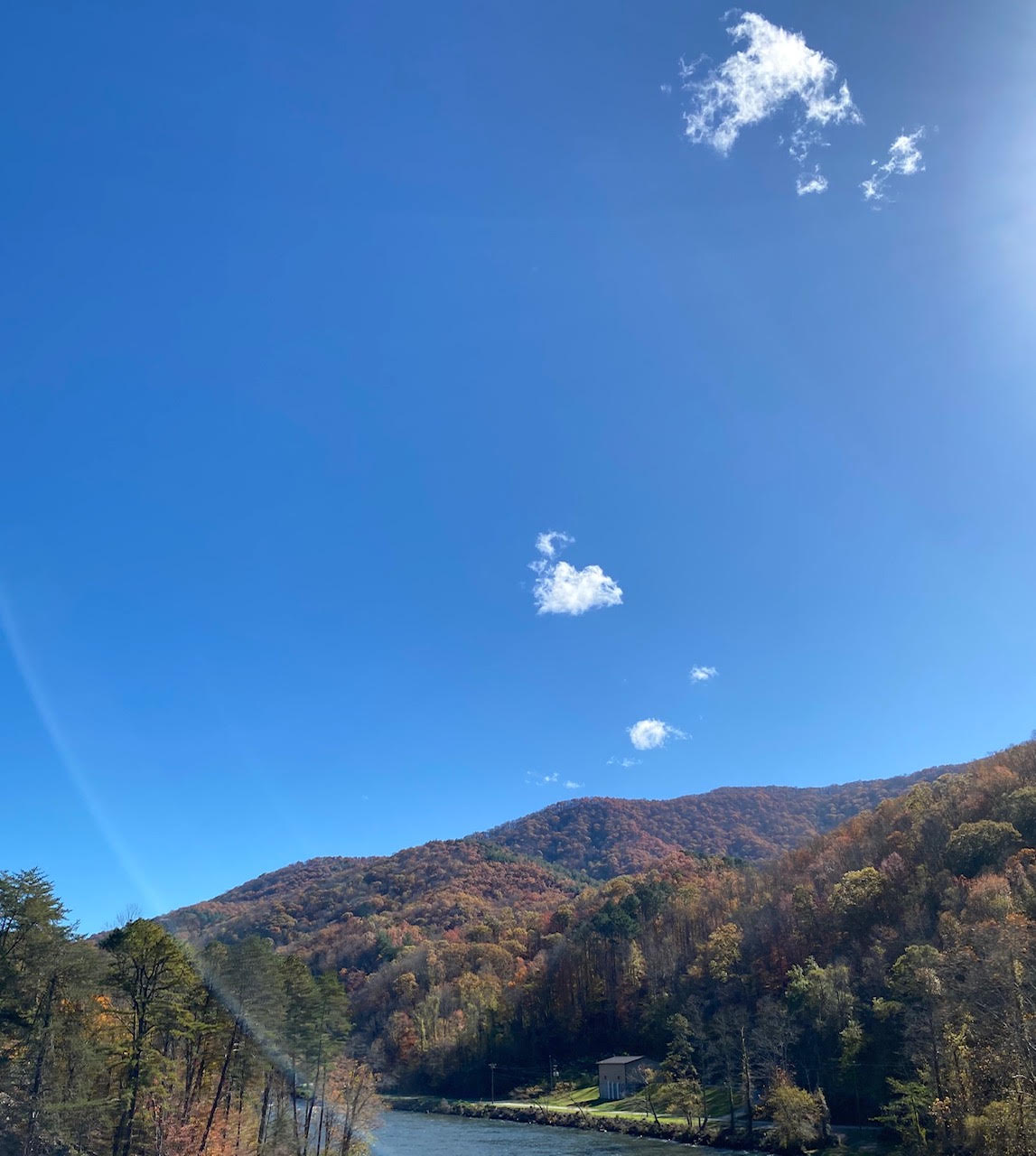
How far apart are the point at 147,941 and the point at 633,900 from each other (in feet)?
278

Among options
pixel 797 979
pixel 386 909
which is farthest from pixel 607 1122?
pixel 386 909

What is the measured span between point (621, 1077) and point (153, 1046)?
52888 millimetres

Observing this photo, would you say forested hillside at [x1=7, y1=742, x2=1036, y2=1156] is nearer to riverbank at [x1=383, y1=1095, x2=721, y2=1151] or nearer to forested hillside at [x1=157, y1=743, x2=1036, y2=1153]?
forested hillside at [x1=157, y1=743, x2=1036, y2=1153]

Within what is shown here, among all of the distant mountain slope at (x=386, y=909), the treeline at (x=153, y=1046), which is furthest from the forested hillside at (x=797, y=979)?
the treeline at (x=153, y=1046)

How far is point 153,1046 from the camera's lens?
130ft

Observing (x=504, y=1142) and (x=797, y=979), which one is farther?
(x=797, y=979)

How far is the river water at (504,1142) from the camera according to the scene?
51969 millimetres

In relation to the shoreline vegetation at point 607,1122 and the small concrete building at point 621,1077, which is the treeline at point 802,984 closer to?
the shoreline vegetation at point 607,1122

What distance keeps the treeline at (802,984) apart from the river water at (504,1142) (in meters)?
5.14

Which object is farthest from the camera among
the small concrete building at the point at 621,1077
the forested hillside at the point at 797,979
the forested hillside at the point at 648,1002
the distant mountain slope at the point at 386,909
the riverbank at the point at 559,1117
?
the distant mountain slope at the point at 386,909

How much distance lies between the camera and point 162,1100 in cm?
3875

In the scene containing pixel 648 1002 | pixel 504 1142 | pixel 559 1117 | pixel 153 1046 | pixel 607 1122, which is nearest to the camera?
pixel 153 1046

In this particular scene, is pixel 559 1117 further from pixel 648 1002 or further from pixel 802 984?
pixel 802 984

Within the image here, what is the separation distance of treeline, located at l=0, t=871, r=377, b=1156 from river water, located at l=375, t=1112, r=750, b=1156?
33.0 feet
